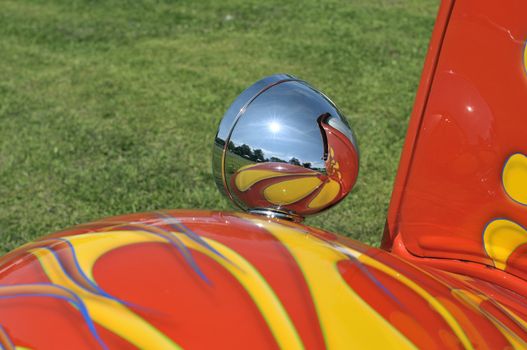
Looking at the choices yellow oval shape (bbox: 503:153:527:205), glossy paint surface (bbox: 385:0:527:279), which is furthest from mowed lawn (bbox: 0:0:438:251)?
yellow oval shape (bbox: 503:153:527:205)

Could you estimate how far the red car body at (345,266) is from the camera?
2.79 feet

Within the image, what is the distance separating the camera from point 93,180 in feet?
11.8

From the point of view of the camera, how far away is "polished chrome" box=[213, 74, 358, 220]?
1.25 meters

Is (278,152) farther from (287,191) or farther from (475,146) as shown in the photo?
(475,146)

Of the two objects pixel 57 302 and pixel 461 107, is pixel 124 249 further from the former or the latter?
pixel 461 107

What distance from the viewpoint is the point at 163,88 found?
4902 millimetres

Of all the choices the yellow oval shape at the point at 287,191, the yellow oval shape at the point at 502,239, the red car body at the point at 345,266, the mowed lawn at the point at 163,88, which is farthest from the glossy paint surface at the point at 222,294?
the mowed lawn at the point at 163,88

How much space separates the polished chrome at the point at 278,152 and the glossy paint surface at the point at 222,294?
0.17 m

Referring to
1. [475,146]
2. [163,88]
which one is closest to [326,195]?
[475,146]

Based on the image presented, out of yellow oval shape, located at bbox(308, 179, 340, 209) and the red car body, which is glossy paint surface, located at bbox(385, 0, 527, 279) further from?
yellow oval shape, located at bbox(308, 179, 340, 209)

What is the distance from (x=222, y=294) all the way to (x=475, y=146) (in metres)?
0.70

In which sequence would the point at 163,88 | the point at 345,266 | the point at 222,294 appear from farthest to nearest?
the point at 163,88 → the point at 345,266 → the point at 222,294

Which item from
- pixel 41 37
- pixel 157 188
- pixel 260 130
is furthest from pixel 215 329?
pixel 41 37

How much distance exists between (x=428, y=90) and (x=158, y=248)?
69cm
